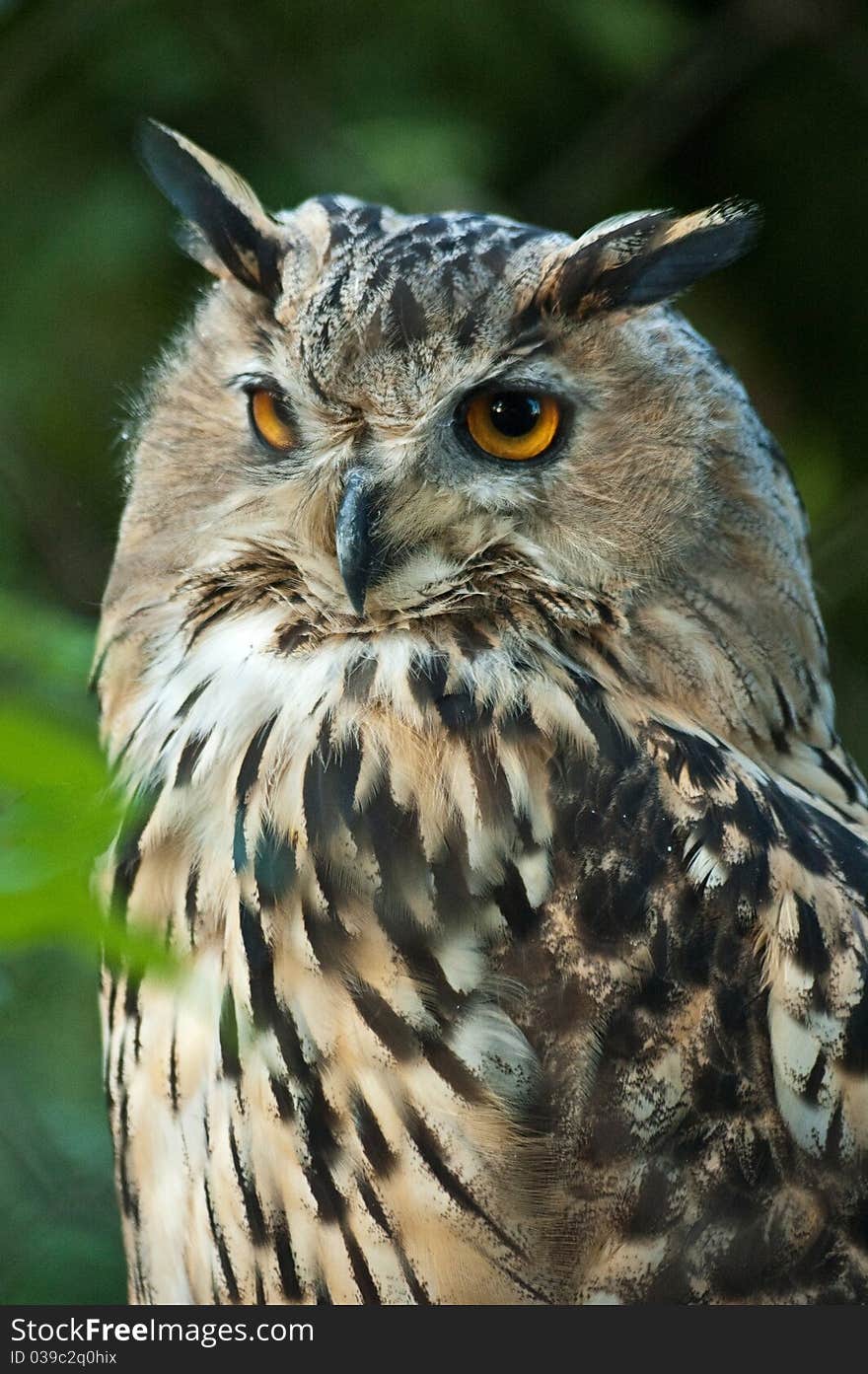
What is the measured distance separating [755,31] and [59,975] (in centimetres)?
163

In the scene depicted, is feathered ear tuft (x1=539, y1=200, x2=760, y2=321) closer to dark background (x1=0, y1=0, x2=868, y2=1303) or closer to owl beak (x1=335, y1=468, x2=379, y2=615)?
owl beak (x1=335, y1=468, x2=379, y2=615)

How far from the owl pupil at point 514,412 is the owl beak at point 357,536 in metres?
0.11

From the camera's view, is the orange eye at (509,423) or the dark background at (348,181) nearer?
the orange eye at (509,423)

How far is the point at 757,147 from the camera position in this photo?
2.44m

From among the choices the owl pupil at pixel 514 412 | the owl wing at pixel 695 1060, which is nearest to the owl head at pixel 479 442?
the owl pupil at pixel 514 412

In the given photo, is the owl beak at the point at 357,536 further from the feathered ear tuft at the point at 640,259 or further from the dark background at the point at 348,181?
the dark background at the point at 348,181

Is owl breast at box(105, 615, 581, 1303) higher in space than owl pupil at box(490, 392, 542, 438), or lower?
lower

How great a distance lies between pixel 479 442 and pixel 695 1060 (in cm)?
48

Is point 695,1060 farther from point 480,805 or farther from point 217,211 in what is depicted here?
point 217,211

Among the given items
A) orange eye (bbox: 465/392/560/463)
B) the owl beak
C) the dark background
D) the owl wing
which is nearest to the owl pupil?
orange eye (bbox: 465/392/560/463)

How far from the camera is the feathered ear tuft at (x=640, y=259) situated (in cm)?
118

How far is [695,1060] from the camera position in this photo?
1068 millimetres

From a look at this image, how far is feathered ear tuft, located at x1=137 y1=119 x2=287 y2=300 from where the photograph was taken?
125 cm

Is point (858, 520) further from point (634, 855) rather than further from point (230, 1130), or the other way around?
point (230, 1130)
